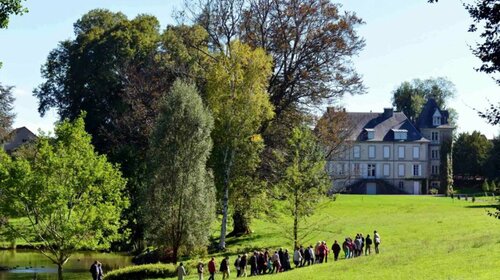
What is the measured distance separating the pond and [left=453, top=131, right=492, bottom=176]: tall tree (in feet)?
254

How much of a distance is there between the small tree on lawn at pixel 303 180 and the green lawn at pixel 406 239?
246 centimetres

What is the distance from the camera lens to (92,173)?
40688 millimetres

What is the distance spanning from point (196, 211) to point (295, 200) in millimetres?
5983

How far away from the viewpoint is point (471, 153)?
122312 mm

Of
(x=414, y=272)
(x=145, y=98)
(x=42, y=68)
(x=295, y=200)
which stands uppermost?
(x=42, y=68)

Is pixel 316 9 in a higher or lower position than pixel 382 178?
higher

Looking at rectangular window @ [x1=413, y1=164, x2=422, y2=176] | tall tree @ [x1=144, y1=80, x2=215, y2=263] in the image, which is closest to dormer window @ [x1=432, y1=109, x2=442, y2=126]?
rectangular window @ [x1=413, y1=164, x2=422, y2=176]

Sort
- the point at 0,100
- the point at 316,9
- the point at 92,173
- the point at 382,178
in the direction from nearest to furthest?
the point at 92,173 < the point at 316,9 < the point at 0,100 < the point at 382,178

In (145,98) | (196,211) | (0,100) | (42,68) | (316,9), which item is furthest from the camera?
(42,68)

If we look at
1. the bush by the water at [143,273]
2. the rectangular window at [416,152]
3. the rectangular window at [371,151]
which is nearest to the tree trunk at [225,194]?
the bush by the water at [143,273]

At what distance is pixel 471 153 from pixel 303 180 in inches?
3310

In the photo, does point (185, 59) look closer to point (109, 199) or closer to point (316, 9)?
point (316, 9)

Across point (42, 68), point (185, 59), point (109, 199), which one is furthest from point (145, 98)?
point (42, 68)

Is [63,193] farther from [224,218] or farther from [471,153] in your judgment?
[471,153]
